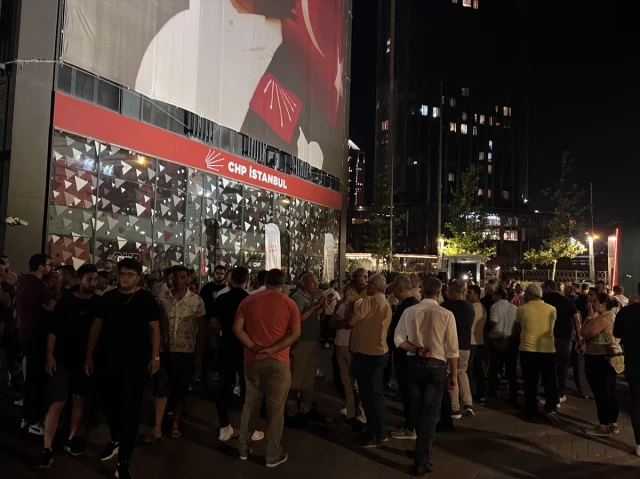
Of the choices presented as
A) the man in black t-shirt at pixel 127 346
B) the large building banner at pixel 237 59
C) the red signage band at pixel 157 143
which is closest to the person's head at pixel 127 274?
the man in black t-shirt at pixel 127 346

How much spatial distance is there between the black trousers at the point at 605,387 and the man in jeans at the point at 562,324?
56.8 inches

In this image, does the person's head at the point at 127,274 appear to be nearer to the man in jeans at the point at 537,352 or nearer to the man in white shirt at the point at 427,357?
the man in white shirt at the point at 427,357

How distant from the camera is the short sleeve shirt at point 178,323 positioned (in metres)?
6.27

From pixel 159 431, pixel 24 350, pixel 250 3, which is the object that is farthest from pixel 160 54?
pixel 159 431

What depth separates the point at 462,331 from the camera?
7.71 m

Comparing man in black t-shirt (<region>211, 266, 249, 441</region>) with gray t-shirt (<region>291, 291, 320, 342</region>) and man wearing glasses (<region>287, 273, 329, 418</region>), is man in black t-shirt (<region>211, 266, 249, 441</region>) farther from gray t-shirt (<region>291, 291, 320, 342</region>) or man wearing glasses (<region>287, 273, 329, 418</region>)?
gray t-shirt (<region>291, 291, 320, 342</region>)

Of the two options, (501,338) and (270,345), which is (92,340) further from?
(501,338)

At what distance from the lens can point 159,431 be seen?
20.5 feet

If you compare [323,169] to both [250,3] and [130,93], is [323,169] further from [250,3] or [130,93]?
[130,93]

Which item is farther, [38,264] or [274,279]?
[38,264]

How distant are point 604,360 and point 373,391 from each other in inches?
124

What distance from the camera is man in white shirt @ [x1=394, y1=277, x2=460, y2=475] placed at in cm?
552

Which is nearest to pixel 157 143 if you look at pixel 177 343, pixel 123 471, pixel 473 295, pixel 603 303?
pixel 473 295

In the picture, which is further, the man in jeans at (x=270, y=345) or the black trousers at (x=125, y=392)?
the man in jeans at (x=270, y=345)
